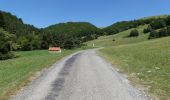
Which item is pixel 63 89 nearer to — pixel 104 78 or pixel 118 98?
pixel 118 98

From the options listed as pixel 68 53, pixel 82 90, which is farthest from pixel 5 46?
pixel 82 90

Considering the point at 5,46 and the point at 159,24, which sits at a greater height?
the point at 159,24

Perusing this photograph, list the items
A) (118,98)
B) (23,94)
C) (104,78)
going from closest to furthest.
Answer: (118,98)
(23,94)
(104,78)

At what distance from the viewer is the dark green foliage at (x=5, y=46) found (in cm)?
7544

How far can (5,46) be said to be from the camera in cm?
7819

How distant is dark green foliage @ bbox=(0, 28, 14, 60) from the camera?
75438 millimetres

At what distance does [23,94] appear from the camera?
14219 mm

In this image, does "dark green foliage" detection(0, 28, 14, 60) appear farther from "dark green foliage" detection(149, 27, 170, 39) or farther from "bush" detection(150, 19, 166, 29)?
"bush" detection(150, 19, 166, 29)

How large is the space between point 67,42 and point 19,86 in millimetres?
123594

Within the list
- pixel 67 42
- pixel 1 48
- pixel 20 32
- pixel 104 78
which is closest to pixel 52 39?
pixel 67 42

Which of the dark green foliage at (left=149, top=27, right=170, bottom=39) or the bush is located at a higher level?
the bush

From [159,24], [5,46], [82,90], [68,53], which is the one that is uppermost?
[159,24]

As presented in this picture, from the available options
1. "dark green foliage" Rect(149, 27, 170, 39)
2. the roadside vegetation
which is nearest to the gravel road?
the roadside vegetation

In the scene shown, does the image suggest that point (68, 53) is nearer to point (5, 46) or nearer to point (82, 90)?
point (5, 46)
